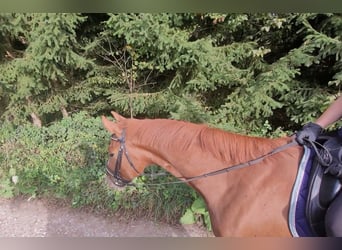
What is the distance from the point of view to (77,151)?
2.99 m

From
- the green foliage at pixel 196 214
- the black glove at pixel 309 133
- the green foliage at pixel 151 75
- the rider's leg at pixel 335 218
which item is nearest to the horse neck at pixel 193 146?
the black glove at pixel 309 133

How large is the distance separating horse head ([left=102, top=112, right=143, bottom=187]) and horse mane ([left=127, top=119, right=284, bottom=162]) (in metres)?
0.07

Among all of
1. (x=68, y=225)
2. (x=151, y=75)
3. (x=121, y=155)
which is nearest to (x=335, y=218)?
(x=121, y=155)

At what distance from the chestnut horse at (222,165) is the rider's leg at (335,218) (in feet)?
0.55

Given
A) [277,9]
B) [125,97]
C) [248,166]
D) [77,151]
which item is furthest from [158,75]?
[248,166]

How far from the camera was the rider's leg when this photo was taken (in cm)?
140

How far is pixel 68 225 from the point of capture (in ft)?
9.15

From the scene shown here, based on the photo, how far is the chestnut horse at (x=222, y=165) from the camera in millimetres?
1554

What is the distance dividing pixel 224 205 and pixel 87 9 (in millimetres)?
1297

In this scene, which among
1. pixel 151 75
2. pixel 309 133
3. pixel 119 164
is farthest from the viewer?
pixel 151 75

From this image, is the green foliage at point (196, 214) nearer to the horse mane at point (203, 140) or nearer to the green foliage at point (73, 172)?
the green foliage at point (73, 172)

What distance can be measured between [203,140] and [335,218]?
2.13ft

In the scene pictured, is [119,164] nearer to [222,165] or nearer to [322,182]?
[222,165]

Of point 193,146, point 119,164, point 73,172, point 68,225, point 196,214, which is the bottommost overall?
point 68,225
